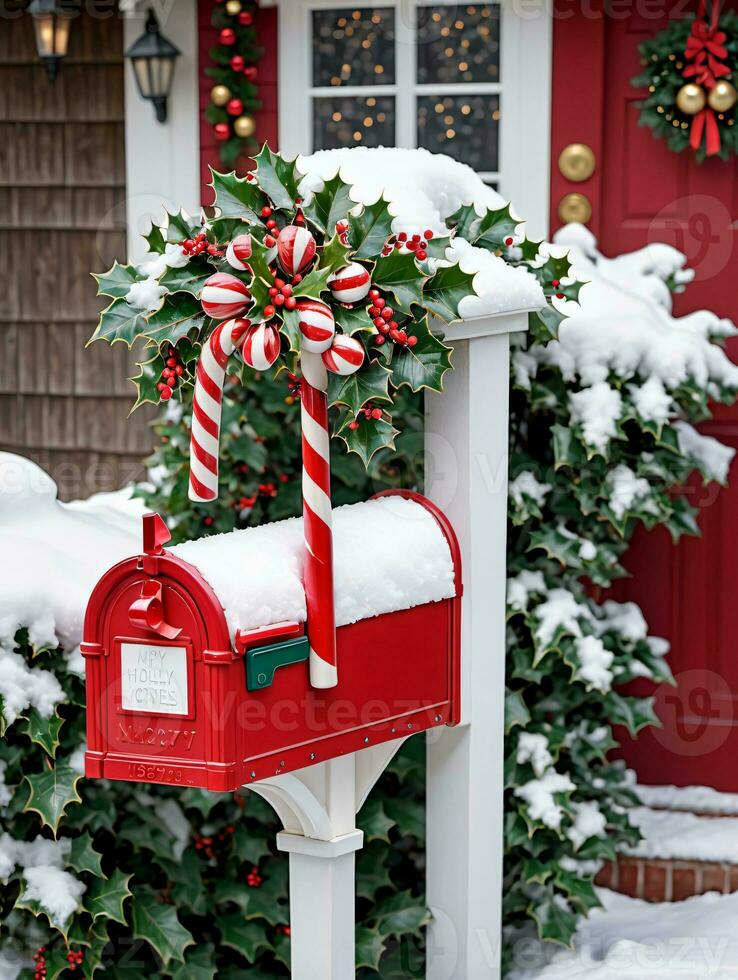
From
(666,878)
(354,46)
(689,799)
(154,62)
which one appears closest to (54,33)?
(154,62)

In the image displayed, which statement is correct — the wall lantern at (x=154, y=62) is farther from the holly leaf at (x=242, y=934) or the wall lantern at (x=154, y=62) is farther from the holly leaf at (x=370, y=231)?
the holly leaf at (x=242, y=934)

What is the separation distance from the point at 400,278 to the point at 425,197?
0.40 metres

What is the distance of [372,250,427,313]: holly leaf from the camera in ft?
10.2

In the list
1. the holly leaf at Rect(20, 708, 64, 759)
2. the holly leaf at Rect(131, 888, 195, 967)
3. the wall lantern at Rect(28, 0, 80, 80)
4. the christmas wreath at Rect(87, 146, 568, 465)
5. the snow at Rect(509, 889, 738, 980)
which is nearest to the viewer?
the christmas wreath at Rect(87, 146, 568, 465)

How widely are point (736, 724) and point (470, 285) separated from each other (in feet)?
6.87

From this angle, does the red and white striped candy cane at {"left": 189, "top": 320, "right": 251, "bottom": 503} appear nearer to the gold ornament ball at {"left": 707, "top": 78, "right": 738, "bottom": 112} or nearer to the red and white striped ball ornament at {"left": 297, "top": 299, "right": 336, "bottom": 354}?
the red and white striped ball ornament at {"left": 297, "top": 299, "right": 336, "bottom": 354}

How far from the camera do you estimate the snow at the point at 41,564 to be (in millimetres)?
3582

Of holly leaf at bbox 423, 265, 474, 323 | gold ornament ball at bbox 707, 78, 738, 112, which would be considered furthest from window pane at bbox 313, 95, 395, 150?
holly leaf at bbox 423, 265, 474, 323

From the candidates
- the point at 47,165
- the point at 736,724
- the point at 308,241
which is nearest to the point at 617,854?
the point at 736,724

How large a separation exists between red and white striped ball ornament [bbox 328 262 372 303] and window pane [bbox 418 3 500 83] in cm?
189

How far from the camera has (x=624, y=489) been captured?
13.5ft

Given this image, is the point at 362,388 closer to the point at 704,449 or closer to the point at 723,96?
the point at 704,449

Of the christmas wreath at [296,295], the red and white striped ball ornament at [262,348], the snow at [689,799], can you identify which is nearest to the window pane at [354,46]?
the christmas wreath at [296,295]

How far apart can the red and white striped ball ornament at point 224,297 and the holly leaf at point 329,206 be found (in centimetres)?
22
